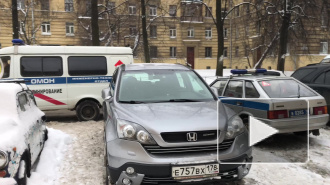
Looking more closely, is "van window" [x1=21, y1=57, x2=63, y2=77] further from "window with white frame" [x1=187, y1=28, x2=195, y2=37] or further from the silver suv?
"window with white frame" [x1=187, y1=28, x2=195, y2=37]

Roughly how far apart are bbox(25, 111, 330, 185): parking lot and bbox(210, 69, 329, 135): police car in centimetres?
48

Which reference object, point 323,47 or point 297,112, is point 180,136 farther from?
point 323,47

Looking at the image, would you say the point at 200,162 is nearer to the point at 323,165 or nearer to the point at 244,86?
the point at 323,165

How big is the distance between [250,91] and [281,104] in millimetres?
842

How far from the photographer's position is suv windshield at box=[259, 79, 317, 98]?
231 inches

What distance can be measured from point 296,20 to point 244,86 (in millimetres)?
14673

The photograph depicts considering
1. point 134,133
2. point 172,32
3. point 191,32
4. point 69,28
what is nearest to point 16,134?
point 134,133

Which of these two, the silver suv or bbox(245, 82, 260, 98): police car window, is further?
bbox(245, 82, 260, 98): police car window

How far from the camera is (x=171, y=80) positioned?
4.85 meters

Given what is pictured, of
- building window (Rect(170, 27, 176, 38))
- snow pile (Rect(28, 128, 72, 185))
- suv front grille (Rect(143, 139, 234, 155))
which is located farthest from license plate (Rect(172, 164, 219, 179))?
building window (Rect(170, 27, 176, 38))

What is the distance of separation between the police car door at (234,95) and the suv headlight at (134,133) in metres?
3.56

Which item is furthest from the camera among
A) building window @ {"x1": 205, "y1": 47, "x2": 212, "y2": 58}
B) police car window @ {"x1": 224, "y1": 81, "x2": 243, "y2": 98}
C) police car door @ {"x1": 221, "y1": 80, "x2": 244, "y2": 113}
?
building window @ {"x1": 205, "y1": 47, "x2": 212, "y2": 58}

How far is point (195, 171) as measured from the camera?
329cm

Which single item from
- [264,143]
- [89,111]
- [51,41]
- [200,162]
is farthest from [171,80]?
[51,41]
